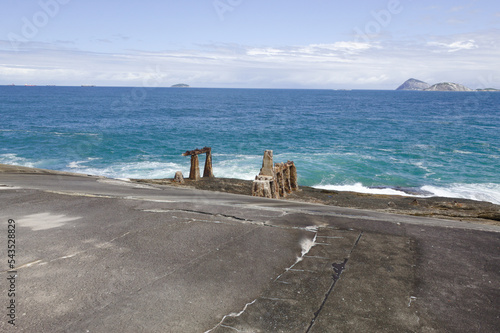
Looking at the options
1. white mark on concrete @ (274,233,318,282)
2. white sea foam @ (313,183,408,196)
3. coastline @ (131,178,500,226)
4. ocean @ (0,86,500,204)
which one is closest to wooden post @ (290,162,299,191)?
coastline @ (131,178,500,226)

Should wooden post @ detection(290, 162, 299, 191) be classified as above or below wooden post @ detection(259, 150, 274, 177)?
below

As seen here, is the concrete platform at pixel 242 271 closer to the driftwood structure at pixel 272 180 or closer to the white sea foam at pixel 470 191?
the driftwood structure at pixel 272 180

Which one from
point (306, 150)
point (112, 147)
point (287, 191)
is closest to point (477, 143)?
point (306, 150)

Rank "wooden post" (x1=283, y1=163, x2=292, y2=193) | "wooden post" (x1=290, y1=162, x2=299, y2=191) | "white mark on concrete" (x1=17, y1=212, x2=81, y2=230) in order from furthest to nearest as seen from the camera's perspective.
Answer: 1. "wooden post" (x1=290, y1=162, x2=299, y2=191)
2. "wooden post" (x1=283, y1=163, x2=292, y2=193)
3. "white mark on concrete" (x1=17, y1=212, x2=81, y2=230)

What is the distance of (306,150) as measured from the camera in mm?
41531

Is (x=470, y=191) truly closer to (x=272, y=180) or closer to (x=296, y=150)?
(x=272, y=180)

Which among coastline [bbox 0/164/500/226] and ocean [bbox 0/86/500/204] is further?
ocean [bbox 0/86/500/204]

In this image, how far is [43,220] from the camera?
679cm

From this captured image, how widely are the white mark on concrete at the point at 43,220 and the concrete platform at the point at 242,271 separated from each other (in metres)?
0.04

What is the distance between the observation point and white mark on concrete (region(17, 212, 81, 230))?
6477mm

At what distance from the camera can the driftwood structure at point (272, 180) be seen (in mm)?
15062

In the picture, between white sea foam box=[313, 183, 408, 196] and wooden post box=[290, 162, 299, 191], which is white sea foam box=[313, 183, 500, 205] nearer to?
white sea foam box=[313, 183, 408, 196]

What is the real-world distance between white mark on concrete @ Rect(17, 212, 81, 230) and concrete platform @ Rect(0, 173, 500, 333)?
0.04 metres

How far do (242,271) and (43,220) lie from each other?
168 inches
